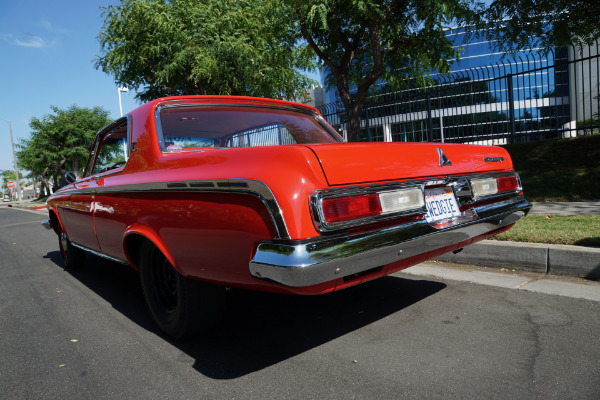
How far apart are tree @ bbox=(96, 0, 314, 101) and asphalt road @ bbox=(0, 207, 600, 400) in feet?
24.2

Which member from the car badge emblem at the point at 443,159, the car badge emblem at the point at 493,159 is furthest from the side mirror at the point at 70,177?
the car badge emblem at the point at 493,159

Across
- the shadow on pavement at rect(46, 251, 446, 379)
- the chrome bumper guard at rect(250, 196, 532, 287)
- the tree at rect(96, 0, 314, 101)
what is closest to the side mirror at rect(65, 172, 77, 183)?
the shadow on pavement at rect(46, 251, 446, 379)

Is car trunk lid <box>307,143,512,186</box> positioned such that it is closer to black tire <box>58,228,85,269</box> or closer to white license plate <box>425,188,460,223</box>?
white license plate <box>425,188,460,223</box>

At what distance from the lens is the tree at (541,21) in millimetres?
7465

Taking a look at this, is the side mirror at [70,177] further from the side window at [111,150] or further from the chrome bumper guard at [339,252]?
the chrome bumper guard at [339,252]

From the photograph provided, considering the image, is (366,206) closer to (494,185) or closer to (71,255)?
(494,185)

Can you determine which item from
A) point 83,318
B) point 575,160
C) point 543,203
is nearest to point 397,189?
point 83,318

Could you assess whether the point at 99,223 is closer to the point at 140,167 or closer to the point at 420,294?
the point at 140,167

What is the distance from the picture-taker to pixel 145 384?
2326 mm

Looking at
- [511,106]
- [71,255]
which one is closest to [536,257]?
[71,255]

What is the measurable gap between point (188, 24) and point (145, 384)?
9.99 metres

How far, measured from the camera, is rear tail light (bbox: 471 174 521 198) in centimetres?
285

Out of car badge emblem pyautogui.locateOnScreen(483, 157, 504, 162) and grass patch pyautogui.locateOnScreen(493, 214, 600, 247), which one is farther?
grass patch pyautogui.locateOnScreen(493, 214, 600, 247)

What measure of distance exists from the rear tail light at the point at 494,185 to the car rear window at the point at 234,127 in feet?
4.12
